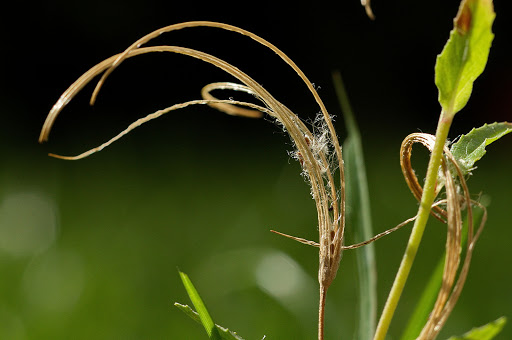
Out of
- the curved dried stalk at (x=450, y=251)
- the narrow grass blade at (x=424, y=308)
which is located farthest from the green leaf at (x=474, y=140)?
the narrow grass blade at (x=424, y=308)

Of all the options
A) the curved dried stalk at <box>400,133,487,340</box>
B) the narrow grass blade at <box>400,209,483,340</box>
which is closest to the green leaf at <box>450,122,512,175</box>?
the curved dried stalk at <box>400,133,487,340</box>

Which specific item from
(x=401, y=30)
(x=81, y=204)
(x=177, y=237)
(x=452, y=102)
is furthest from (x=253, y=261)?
(x=401, y=30)

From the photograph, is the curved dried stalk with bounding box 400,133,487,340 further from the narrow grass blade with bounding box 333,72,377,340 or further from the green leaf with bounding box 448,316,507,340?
the narrow grass blade with bounding box 333,72,377,340

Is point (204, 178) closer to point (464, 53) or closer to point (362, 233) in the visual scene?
point (362, 233)

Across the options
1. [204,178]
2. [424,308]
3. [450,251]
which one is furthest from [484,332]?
[204,178]

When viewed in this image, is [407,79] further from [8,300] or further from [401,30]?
[8,300]

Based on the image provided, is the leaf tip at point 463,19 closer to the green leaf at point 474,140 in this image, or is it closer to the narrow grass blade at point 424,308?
the green leaf at point 474,140
